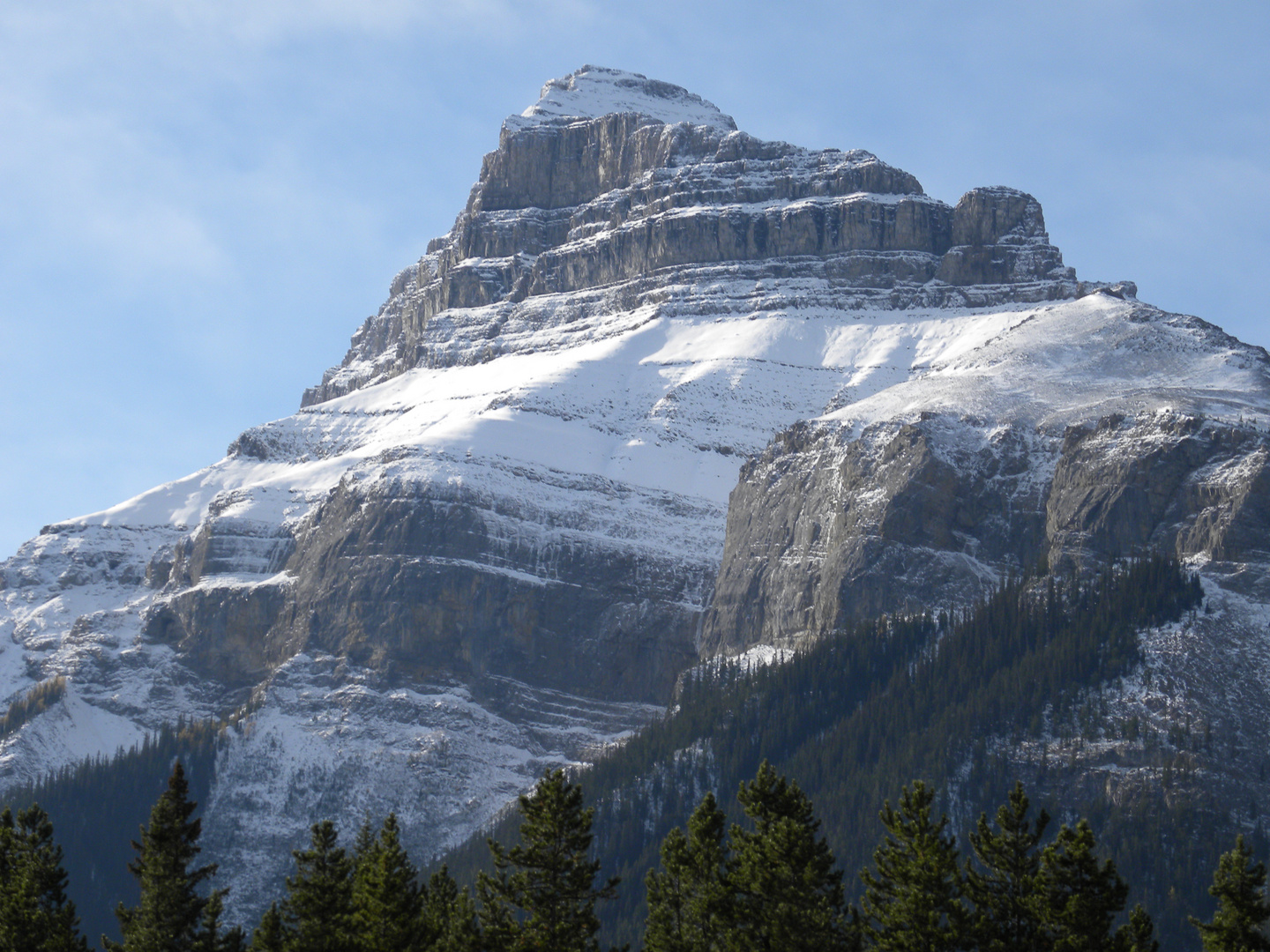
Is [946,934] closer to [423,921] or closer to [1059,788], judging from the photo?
Result: [423,921]

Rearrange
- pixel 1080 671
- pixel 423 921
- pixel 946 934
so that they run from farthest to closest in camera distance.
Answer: pixel 1080 671 → pixel 423 921 → pixel 946 934

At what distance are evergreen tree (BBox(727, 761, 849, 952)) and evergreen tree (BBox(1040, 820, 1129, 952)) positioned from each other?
985cm

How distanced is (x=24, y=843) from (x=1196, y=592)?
127205 mm

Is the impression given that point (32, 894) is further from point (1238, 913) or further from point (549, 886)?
point (1238, 913)

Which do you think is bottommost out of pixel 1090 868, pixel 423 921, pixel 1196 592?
pixel 423 921

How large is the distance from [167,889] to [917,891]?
118 feet

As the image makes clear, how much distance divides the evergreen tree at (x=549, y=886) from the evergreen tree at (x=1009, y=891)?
18.3 m

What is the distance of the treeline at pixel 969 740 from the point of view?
167625 mm

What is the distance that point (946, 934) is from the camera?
8412 centimetres

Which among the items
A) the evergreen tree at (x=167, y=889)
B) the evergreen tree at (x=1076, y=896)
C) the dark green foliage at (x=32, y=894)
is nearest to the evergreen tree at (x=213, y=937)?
the evergreen tree at (x=167, y=889)

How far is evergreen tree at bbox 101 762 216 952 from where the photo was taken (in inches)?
3597

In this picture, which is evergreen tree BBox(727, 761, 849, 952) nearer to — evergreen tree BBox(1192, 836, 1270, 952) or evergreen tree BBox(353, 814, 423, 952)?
evergreen tree BBox(353, 814, 423, 952)

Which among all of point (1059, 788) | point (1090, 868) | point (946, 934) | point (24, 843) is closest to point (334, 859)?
point (24, 843)

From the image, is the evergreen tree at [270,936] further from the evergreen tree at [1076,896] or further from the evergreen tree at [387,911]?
the evergreen tree at [1076,896]
